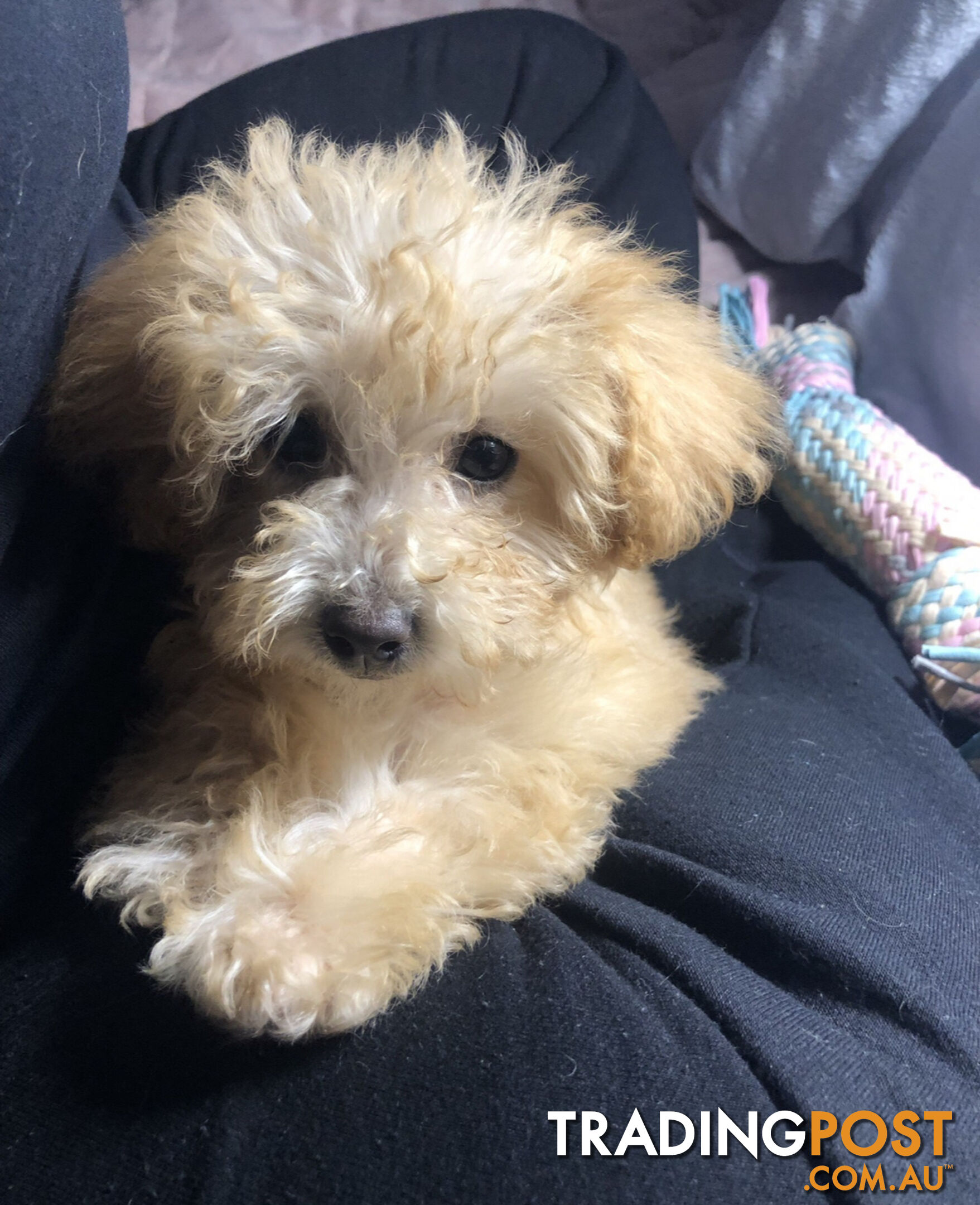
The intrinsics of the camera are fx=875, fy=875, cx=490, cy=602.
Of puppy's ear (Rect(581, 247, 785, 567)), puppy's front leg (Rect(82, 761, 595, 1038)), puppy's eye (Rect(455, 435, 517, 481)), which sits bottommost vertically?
puppy's front leg (Rect(82, 761, 595, 1038))

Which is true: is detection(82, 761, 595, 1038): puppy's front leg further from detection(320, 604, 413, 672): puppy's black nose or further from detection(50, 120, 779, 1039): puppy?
detection(320, 604, 413, 672): puppy's black nose

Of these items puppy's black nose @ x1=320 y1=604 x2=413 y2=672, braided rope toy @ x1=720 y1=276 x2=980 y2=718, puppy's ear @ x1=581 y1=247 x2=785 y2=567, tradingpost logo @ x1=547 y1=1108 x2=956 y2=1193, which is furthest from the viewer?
braided rope toy @ x1=720 y1=276 x2=980 y2=718

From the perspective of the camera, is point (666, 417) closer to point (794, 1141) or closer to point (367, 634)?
point (367, 634)

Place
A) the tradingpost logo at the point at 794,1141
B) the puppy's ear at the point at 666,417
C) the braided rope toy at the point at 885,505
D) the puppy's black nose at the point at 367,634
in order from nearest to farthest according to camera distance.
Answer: the tradingpost logo at the point at 794,1141 < the puppy's black nose at the point at 367,634 < the puppy's ear at the point at 666,417 < the braided rope toy at the point at 885,505

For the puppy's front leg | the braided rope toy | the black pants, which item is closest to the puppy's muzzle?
the puppy's front leg

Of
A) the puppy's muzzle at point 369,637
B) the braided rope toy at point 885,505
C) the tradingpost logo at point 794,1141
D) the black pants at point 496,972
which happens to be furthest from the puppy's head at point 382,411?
the braided rope toy at point 885,505

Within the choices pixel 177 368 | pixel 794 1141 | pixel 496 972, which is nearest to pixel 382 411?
pixel 177 368

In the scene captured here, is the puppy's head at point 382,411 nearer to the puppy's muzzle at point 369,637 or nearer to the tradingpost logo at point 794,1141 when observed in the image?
the puppy's muzzle at point 369,637
